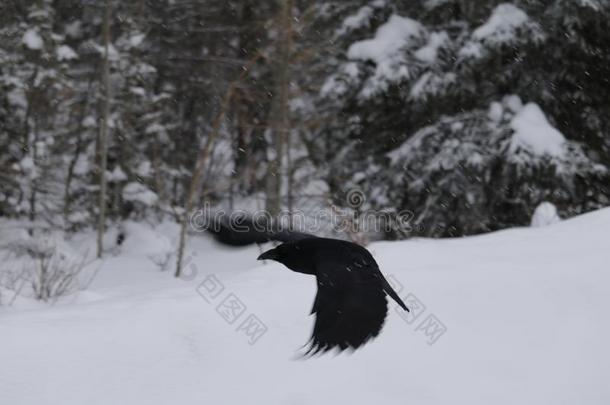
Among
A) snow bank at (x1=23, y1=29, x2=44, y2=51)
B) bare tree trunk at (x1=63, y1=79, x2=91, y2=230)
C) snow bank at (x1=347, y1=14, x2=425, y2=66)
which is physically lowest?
bare tree trunk at (x1=63, y1=79, x2=91, y2=230)

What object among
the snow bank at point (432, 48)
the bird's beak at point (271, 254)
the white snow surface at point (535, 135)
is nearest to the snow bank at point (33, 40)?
the snow bank at point (432, 48)

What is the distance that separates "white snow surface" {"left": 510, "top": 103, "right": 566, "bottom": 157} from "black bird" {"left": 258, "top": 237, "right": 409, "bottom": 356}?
8.37 m

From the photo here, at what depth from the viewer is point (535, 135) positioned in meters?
11.2

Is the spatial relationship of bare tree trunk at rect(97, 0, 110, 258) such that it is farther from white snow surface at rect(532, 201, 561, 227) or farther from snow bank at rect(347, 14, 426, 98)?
white snow surface at rect(532, 201, 561, 227)

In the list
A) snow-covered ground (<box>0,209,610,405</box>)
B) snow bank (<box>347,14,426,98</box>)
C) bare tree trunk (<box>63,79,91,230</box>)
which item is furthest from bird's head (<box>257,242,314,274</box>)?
bare tree trunk (<box>63,79,91,230</box>)

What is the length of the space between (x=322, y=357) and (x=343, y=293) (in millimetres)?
2022

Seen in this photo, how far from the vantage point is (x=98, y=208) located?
569 inches

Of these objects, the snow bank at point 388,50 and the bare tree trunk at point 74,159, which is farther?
the bare tree trunk at point 74,159

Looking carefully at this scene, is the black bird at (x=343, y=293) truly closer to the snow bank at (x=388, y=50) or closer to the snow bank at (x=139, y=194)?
the snow bank at (x=388, y=50)

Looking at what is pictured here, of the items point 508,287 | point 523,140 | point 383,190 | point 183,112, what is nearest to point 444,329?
point 508,287

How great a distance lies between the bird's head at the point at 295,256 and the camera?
3.53 m

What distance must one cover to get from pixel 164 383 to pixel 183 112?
46.9ft

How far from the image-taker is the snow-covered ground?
175 inches

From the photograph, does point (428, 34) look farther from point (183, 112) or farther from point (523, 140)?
point (183, 112)
